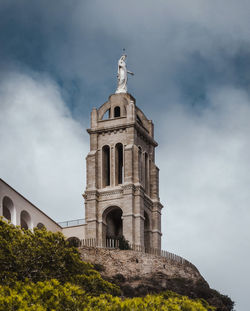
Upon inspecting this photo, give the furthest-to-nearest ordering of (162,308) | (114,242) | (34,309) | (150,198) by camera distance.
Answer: (150,198)
(114,242)
(162,308)
(34,309)

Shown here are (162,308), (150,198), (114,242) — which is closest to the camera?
(162,308)

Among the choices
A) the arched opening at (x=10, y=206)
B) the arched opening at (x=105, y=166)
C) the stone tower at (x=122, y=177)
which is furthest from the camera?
the arched opening at (x=105, y=166)

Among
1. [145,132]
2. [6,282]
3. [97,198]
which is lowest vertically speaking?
[6,282]

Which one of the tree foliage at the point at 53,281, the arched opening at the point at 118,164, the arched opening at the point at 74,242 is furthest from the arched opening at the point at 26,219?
the tree foliage at the point at 53,281

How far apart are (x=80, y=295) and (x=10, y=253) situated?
7.54 meters

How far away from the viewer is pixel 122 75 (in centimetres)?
7800

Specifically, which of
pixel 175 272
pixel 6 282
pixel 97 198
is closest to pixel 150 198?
pixel 97 198

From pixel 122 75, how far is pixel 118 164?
10011 millimetres

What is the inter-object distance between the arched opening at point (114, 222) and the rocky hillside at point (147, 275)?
27.7ft

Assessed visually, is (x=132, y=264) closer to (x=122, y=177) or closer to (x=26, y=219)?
(x=26, y=219)

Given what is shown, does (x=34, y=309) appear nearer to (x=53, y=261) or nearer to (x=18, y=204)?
(x=53, y=261)

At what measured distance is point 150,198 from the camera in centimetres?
7319

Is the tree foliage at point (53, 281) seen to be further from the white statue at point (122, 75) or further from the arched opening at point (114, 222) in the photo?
the white statue at point (122, 75)

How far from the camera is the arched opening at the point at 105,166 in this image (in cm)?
7194
